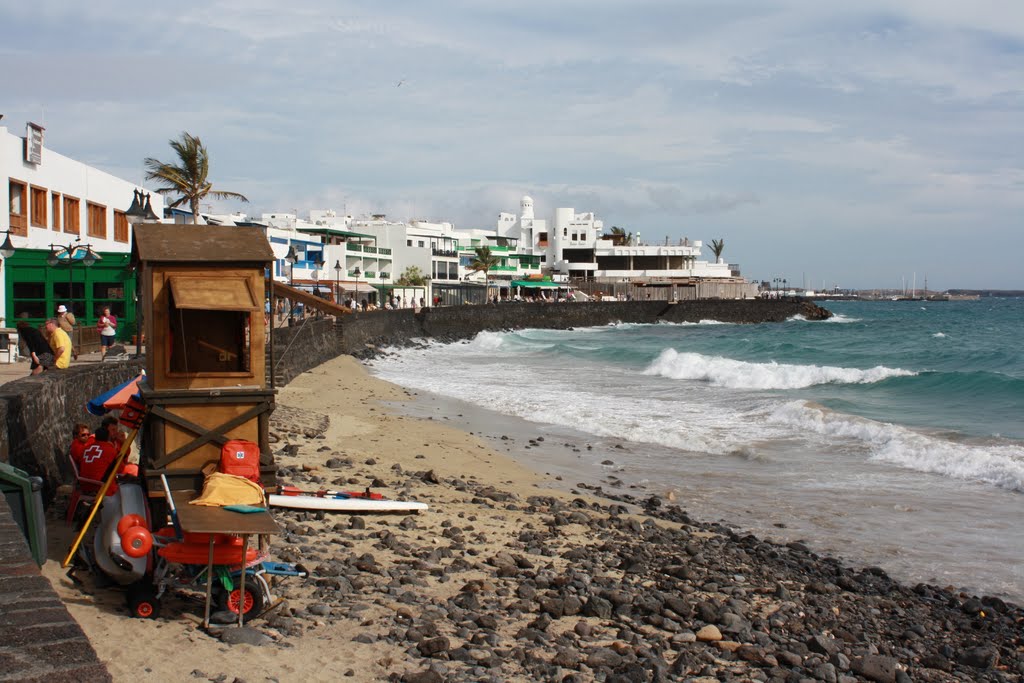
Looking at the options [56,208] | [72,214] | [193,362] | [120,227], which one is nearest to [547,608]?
[193,362]

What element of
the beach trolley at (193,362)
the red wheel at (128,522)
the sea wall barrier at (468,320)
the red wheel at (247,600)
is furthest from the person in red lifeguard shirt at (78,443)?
the sea wall barrier at (468,320)

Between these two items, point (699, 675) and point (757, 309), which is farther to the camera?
point (757, 309)

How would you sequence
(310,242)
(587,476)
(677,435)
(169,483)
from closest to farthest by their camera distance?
(169,483)
(587,476)
(677,435)
(310,242)

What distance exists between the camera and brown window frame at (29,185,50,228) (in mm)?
24114

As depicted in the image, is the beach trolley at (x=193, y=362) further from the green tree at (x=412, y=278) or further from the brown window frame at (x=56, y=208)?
the green tree at (x=412, y=278)

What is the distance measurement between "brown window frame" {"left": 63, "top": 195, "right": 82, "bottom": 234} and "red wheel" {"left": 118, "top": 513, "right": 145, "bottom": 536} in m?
22.3

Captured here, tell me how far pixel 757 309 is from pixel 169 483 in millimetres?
98304

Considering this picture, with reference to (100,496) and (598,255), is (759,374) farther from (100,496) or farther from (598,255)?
(598,255)

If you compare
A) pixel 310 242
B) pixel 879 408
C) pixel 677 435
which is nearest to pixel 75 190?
pixel 677 435

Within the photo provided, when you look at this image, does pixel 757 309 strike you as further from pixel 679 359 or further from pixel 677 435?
pixel 677 435

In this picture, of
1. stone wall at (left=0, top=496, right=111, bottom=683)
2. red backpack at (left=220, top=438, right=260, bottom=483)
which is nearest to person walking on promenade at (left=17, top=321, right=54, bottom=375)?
red backpack at (left=220, top=438, right=260, bottom=483)

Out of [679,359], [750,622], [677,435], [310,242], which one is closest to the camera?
[750,622]

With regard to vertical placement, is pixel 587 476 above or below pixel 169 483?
below

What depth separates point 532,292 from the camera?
103688 mm
